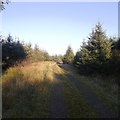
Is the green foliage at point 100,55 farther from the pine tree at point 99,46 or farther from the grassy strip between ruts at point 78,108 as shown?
the grassy strip between ruts at point 78,108

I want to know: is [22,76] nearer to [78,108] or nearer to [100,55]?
[78,108]

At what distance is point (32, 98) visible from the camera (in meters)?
14.3

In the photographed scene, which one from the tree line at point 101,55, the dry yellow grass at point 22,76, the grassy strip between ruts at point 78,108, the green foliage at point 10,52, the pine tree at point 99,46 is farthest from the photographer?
the green foliage at point 10,52

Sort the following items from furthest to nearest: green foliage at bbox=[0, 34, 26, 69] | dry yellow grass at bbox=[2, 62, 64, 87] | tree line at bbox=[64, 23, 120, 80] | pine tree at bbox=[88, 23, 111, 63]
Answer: green foliage at bbox=[0, 34, 26, 69], pine tree at bbox=[88, 23, 111, 63], tree line at bbox=[64, 23, 120, 80], dry yellow grass at bbox=[2, 62, 64, 87]

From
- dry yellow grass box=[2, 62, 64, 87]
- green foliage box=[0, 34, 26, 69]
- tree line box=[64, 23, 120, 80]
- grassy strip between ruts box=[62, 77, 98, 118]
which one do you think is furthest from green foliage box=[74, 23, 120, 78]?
grassy strip between ruts box=[62, 77, 98, 118]

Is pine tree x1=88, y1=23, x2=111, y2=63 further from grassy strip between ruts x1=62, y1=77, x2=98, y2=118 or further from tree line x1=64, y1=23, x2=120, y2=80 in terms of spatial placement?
grassy strip between ruts x1=62, y1=77, x2=98, y2=118

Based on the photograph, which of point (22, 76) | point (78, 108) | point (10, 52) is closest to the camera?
point (78, 108)

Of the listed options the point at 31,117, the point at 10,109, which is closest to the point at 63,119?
the point at 31,117

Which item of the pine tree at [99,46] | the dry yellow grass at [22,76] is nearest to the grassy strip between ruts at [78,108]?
the dry yellow grass at [22,76]

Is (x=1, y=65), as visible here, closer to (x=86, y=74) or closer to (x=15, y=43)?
(x=15, y=43)

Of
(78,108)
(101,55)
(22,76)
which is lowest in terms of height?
(78,108)

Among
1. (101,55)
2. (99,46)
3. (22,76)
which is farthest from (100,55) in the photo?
(22,76)

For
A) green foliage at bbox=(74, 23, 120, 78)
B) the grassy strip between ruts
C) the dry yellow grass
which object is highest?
green foliage at bbox=(74, 23, 120, 78)

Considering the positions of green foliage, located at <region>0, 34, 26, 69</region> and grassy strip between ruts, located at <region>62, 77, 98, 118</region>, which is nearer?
grassy strip between ruts, located at <region>62, 77, 98, 118</region>
